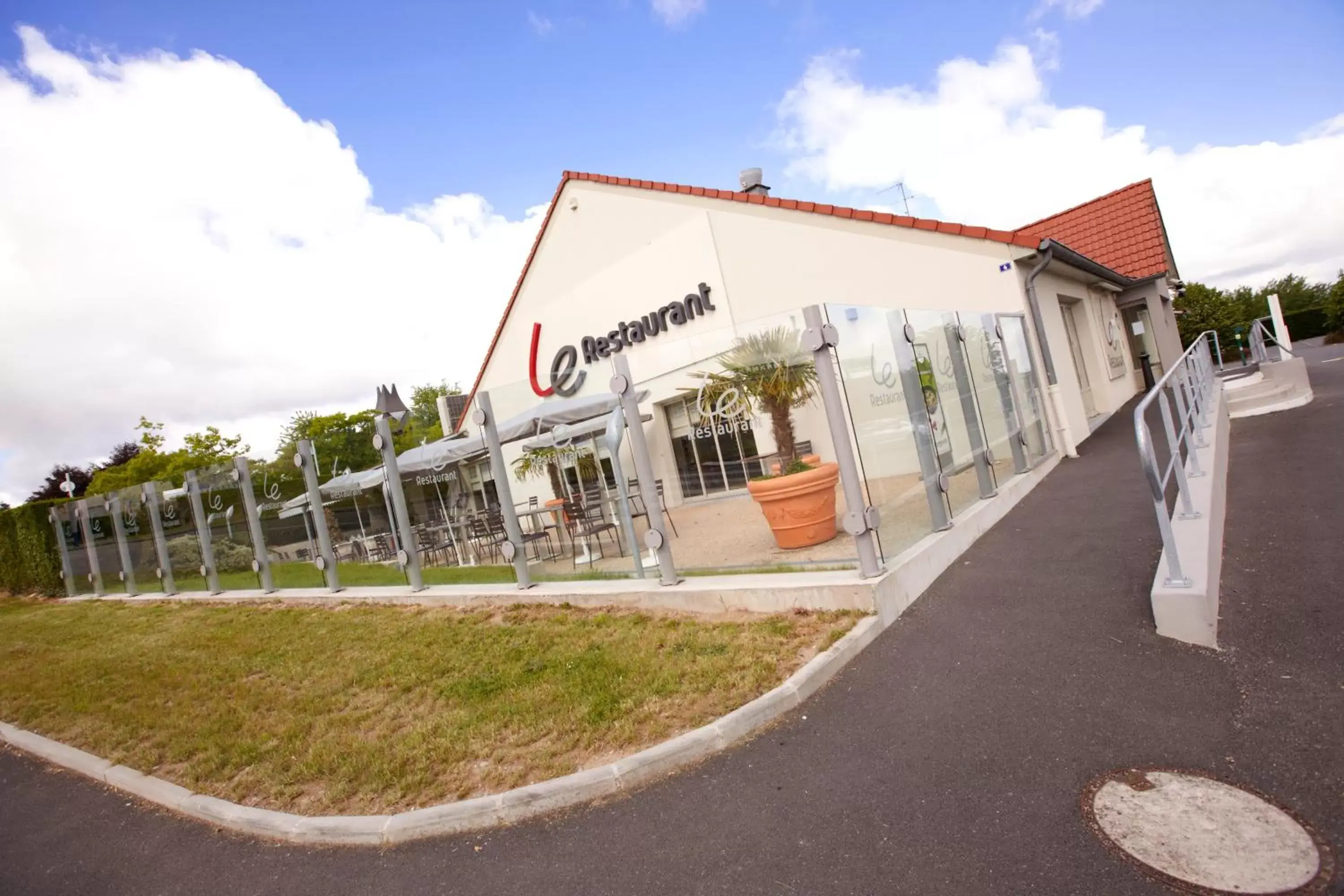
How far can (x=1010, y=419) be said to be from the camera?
9.44 m

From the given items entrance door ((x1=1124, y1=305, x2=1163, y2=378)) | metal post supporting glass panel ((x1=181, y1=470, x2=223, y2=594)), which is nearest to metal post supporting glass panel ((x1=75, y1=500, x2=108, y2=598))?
metal post supporting glass panel ((x1=181, y1=470, x2=223, y2=594))

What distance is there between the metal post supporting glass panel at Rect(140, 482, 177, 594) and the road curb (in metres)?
9.97

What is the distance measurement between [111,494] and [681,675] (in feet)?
47.4

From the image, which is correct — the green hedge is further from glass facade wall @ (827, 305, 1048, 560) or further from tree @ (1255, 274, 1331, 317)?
tree @ (1255, 274, 1331, 317)

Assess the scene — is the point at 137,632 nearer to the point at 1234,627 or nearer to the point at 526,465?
the point at 526,465

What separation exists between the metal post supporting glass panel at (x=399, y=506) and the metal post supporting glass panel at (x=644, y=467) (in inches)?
126

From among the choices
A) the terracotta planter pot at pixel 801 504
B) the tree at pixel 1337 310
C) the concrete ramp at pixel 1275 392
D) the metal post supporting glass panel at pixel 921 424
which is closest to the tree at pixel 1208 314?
the tree at pixel 1337 310

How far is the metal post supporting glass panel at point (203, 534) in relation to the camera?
11555 millimetres

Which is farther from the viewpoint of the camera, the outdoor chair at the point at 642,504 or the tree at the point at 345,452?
the tree at the point at 345,452

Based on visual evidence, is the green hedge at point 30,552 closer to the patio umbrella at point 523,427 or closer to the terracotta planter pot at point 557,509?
the patio umbrella at point 523,427

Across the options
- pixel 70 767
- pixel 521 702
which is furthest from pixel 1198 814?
pixel 70 767

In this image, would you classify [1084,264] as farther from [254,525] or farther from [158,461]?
[158,461]

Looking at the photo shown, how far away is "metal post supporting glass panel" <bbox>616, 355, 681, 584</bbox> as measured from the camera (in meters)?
6.41

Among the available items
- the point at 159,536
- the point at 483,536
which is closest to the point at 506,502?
the point at 483,536
